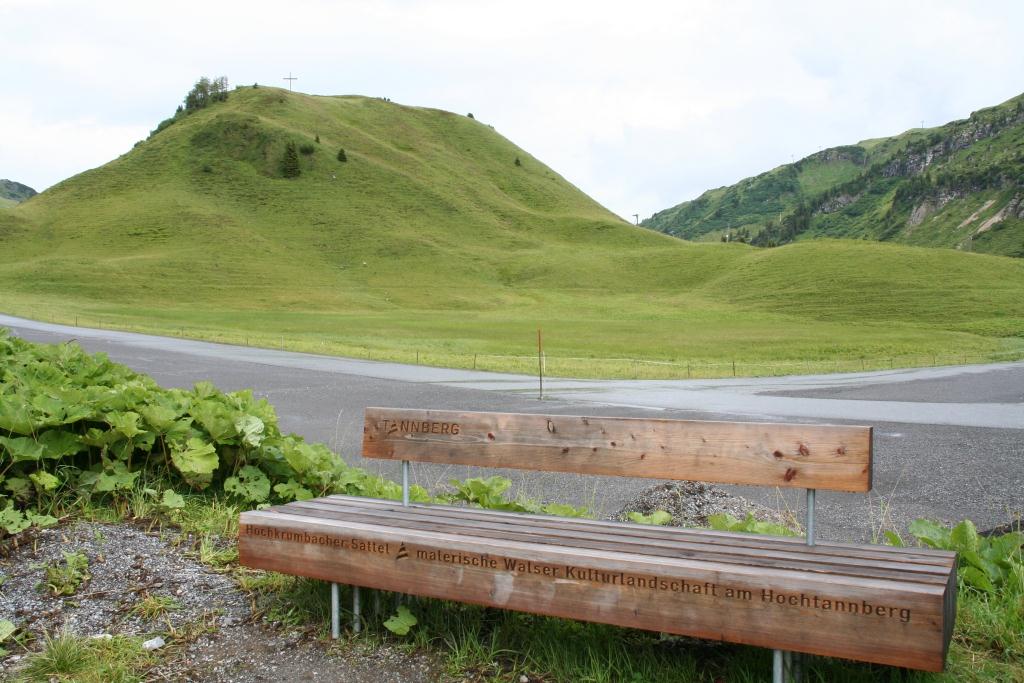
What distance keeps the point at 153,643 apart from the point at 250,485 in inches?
62.0

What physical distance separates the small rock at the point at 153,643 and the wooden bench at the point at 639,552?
0.47 m

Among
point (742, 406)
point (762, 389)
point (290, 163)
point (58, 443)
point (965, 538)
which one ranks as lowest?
point (762, 389)

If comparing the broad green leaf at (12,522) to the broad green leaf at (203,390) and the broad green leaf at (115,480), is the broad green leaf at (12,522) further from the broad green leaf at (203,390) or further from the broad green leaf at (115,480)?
the broad green leaf at (203,390)

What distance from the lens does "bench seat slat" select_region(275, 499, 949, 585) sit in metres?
2.89

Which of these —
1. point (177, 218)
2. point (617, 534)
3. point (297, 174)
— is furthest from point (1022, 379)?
point (297, 174)

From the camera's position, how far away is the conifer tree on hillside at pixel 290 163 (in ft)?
383

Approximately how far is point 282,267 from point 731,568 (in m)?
89.2

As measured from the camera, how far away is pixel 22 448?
4.32 meters

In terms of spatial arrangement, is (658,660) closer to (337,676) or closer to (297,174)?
(337,676)

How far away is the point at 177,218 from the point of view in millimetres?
99875

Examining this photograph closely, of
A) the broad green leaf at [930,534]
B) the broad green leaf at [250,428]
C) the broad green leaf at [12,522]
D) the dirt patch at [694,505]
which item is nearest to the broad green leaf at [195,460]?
the broad green leaf at [250,428]

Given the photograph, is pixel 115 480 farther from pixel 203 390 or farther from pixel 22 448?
pixel 203 390

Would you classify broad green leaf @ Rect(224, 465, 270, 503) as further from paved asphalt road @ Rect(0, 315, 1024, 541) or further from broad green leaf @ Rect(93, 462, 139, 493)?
paved asphalt road @ Rect(0, 315, 1024, 541)

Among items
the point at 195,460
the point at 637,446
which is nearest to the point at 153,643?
the point at 195,460
